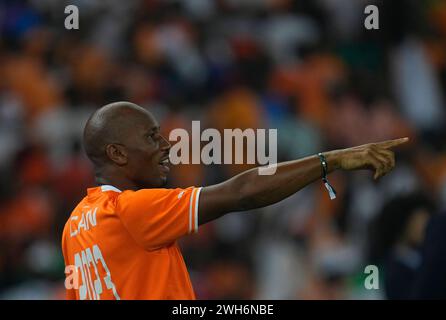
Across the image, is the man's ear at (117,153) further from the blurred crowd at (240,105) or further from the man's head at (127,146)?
the blurred crowd at (240,105)

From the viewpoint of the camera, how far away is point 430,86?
7578 mm

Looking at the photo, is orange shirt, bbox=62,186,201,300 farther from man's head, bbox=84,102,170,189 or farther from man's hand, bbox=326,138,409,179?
man's hand, bbox=326,138,409,179

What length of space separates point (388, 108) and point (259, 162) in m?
1.51

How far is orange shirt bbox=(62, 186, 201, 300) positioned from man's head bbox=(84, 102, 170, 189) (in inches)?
3.1

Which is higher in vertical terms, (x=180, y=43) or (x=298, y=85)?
(x=180, y=43)

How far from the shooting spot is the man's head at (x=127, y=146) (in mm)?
3322

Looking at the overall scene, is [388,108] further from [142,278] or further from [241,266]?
[142,278]

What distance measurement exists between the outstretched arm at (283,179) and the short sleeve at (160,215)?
48mm

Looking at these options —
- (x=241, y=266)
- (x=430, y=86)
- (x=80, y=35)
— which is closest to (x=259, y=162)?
(x=241, y=266)

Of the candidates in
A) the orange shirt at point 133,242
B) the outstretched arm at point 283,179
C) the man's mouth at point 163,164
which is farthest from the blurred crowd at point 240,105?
the outstretched arm at point 283,179

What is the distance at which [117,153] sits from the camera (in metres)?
3.34

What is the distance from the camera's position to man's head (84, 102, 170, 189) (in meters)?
3.32

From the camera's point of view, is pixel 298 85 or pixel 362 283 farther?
pixel 298 85
